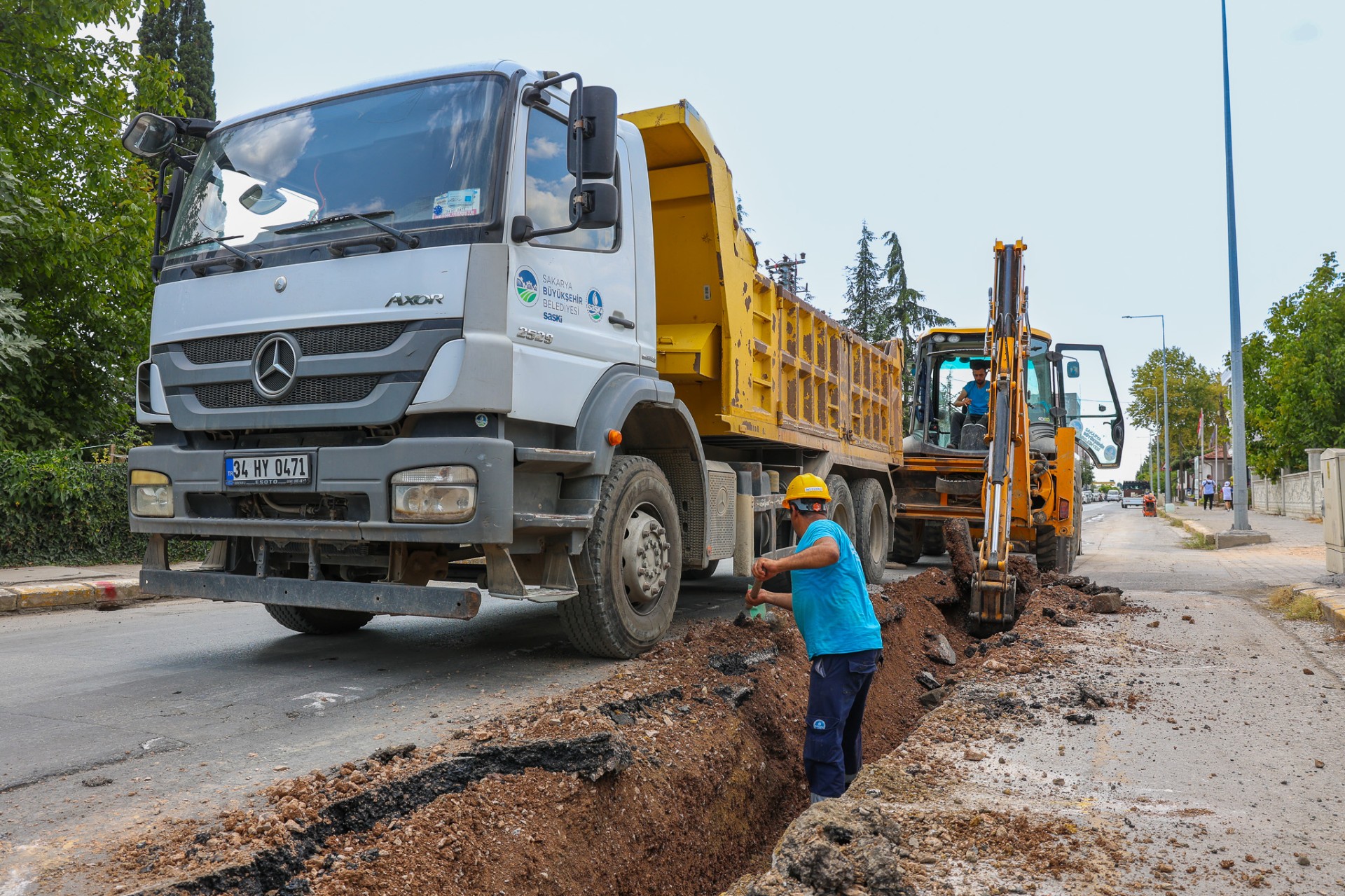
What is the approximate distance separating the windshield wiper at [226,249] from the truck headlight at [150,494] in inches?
43.5

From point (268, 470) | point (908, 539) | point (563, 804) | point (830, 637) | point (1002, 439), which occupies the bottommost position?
point (563, 804)

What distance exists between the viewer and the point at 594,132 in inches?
187

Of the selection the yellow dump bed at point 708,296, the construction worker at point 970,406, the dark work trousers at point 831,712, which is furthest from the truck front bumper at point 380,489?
the construction worker at point 970,406

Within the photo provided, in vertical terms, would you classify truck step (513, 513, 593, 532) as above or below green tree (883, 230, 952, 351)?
below

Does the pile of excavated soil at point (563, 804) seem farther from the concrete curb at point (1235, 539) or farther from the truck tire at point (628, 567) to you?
the concrete curb at point (1235, 539)

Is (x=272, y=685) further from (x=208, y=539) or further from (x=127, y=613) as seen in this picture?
(x=127, y=613)

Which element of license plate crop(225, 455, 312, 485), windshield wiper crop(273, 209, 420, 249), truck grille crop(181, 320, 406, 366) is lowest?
license plate crop(225, 455, 312, 485)

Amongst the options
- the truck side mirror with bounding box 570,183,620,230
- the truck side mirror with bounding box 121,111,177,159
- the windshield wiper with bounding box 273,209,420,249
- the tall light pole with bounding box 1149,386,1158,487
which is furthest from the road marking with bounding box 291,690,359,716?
the tall light pole with bounding box 1149,386,1158,487

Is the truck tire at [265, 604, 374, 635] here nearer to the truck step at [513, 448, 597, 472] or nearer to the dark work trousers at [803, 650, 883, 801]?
the truck step at [513, 448, 597, 472]

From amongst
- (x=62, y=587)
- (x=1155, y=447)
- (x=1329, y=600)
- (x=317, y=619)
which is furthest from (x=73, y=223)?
(x=1155, y=447)

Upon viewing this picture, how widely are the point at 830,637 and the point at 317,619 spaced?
148 inches

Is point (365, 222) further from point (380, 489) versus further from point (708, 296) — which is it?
point (708, 296)

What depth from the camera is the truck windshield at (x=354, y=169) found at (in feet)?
15.4

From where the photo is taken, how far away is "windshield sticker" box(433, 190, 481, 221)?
4.61 m
